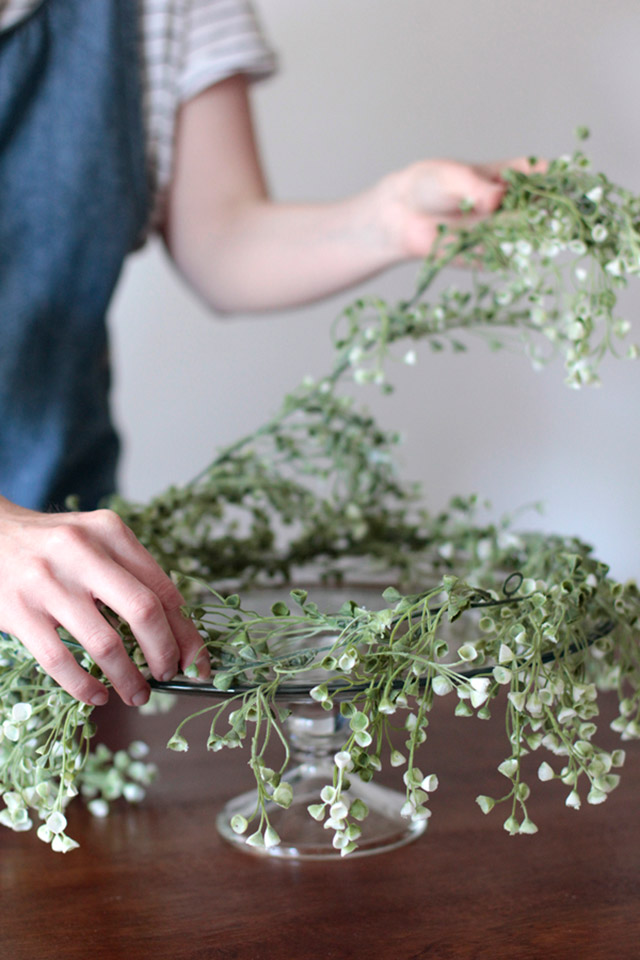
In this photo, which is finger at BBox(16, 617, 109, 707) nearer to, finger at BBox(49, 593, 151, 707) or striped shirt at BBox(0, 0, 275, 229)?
finger at BBox(49, 593, 151, 707)

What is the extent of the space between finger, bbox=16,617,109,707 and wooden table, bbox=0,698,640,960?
5.2 inches

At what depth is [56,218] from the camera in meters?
0.91

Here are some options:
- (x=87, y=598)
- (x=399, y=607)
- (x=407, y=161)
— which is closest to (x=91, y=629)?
(x=87, y=598)

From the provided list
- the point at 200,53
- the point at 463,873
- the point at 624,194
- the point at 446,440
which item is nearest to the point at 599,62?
the point at 446,440

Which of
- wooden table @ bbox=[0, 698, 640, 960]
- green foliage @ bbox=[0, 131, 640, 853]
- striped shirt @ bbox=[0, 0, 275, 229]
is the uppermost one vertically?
striped shirt @ bbox=[0, 0, 275, 229]

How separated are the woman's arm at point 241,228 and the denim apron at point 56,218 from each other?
105 millimetres

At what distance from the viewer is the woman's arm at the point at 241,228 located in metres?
0.94

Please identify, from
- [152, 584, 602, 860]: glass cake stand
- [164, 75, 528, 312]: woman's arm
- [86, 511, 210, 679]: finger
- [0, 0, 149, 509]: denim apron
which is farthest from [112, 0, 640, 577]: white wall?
[86, 511, 210, 679]: finger

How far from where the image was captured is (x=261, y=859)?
52 centimetres

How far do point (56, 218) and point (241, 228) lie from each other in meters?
0.22

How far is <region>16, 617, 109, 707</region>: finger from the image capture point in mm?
396

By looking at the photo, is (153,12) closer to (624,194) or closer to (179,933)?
(624,194)

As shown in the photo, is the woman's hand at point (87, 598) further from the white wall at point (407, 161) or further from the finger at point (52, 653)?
the white wall at point (407, 161)

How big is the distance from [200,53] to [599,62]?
3.01 ft
